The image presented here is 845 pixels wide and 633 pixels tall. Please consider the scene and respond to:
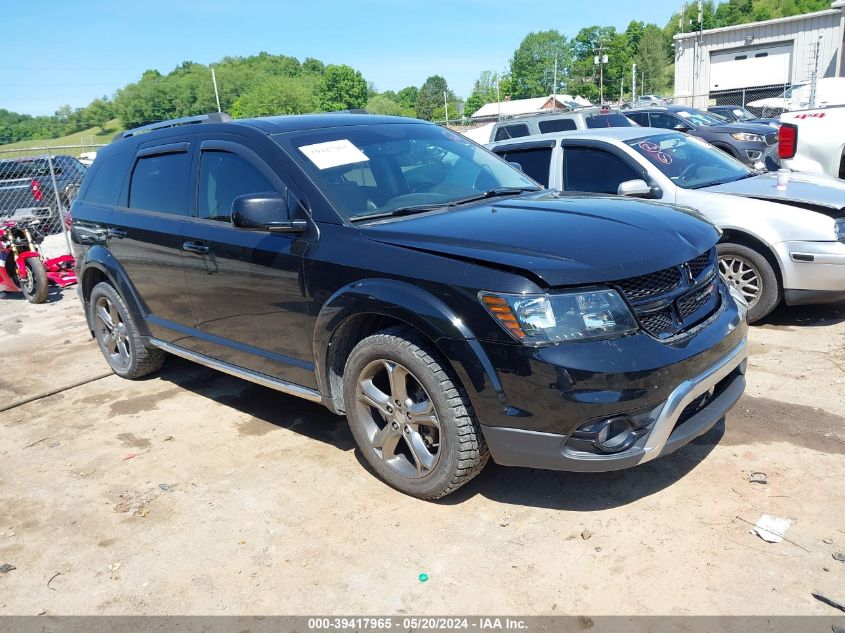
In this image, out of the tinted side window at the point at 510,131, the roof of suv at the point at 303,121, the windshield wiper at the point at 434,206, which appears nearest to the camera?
the windshield wiper at the point at 434,206

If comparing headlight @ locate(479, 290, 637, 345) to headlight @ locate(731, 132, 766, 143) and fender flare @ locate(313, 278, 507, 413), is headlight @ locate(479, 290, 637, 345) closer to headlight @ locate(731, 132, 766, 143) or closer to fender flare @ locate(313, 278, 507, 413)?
fender flare @ locate(313, 278, 507, 413)

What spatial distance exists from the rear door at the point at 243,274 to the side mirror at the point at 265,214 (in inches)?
3.4

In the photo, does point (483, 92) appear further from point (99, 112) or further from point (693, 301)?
point (693, 301)

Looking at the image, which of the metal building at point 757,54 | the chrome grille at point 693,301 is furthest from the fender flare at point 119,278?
the metal building at point 757,54

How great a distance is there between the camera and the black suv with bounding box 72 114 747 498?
2814 mm

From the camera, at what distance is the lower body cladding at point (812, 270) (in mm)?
5160

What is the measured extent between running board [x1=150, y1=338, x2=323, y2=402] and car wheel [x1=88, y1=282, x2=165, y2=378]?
0.30 m

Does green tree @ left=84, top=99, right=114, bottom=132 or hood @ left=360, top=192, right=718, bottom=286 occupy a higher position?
green tree @ left=84, top=99, right=114, bottom=132

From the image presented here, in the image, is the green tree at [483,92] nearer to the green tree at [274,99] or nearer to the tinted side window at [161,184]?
the green tree at [274,99]

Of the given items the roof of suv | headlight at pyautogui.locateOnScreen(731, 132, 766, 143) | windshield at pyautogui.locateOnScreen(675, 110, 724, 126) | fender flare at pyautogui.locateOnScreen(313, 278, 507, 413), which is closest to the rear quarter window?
the roof of suv

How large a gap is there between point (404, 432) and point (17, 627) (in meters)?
1.77

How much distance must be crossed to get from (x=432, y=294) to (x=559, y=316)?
1.86ft

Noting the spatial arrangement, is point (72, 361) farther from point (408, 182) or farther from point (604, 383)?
point (604, 383)

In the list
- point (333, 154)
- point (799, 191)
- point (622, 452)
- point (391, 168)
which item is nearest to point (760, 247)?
point (799, 191)
